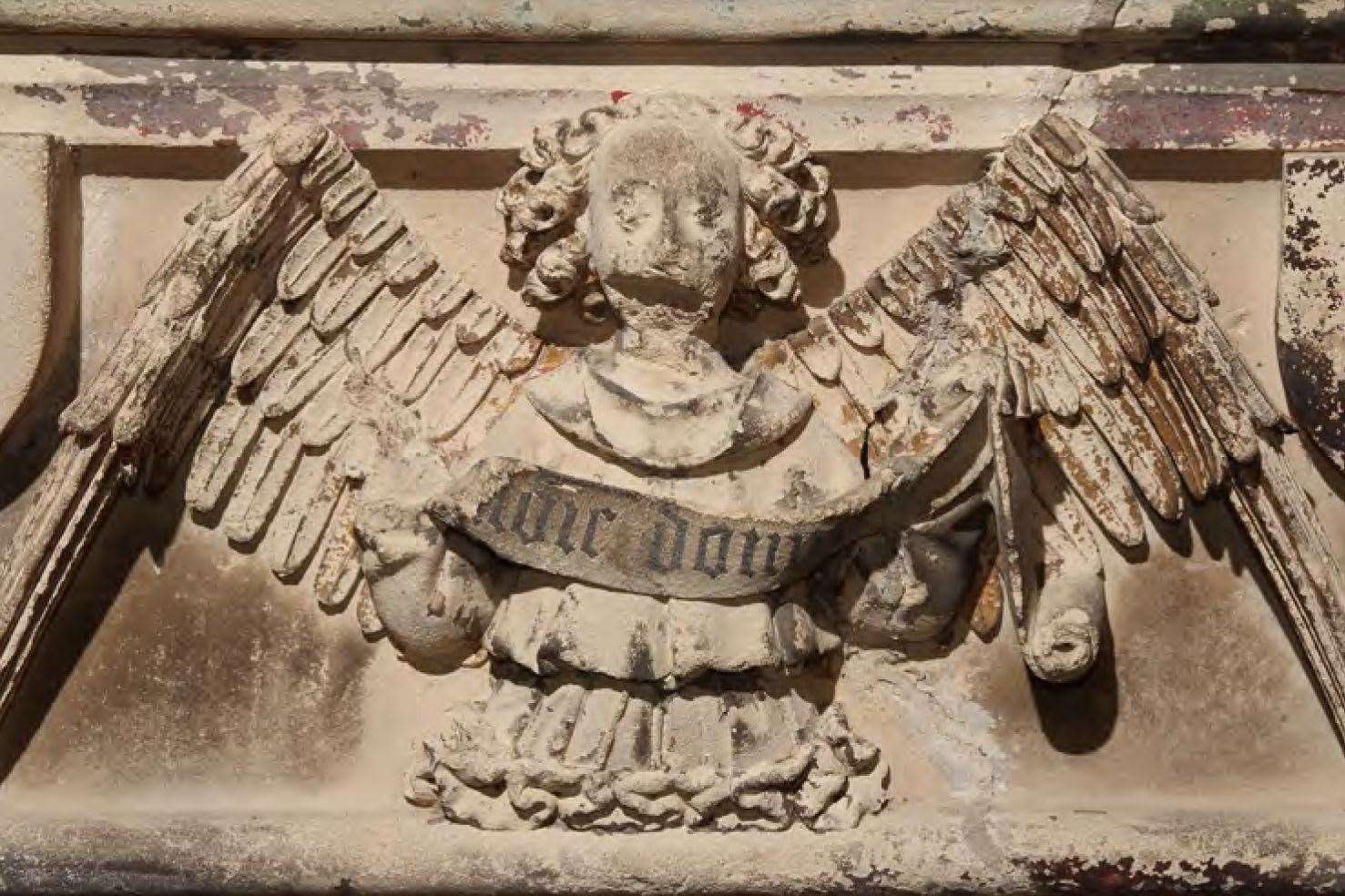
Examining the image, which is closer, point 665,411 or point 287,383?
point 665,411

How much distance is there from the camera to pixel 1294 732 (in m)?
3.29

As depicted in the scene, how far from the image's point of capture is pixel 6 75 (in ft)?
10.4

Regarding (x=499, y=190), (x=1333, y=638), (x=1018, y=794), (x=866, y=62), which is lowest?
(x=1018, y=794)

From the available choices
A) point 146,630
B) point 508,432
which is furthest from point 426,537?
point 146,630

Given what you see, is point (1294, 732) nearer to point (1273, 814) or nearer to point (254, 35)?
point (1273, 814)

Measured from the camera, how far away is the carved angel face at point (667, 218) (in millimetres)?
3068

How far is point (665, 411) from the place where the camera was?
3092mm

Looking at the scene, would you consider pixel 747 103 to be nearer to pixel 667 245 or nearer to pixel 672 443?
pixel 667 245

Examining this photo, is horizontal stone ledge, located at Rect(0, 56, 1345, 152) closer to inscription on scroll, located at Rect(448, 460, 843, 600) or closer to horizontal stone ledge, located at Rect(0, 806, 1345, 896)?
inscription on scroll, located at Rect(448, 460, 843, 600)

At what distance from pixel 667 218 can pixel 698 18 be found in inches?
10.3

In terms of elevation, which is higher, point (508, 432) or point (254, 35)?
point (254, 35)

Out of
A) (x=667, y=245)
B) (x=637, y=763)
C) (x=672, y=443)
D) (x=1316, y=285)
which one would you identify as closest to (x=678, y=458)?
(x=672, y=443)

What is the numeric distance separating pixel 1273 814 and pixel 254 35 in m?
1.63

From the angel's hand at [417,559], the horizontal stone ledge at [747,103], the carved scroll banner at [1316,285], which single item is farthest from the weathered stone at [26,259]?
the carved scroll banner at [1316,285]
